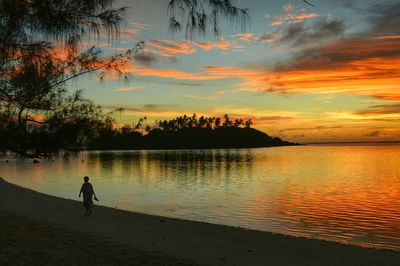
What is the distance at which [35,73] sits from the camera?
317 inches

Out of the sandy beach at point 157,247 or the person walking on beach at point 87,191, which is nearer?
the sandy beach at point 157,247

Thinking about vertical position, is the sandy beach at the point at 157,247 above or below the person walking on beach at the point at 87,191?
below

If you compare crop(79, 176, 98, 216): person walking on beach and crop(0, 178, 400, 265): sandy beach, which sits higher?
crop(79, 176, 98, 216): person walking on beach

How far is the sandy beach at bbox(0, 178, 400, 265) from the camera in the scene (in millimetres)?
12242

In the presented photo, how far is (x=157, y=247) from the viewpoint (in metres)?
15.5

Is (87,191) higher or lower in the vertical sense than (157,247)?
higher

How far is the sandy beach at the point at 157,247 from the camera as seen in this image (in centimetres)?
1224

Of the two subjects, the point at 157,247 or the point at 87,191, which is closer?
the point at 157,247

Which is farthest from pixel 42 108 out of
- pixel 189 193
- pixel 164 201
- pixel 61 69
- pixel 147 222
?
pixel 189 193

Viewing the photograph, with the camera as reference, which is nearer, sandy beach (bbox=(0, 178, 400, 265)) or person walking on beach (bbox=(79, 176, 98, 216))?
sandy beach (bbox=(0, 178, 400, 265))

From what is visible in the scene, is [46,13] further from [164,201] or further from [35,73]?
[164,201]

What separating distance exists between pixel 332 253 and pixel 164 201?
25.3 m

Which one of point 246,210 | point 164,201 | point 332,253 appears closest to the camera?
point 332,253

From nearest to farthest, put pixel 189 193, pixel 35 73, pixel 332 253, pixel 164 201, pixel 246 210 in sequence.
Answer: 1. pixel 35 73
2. pixel 332 253
3. pixel 246 210
4. pixel 164 201
5. pixel 189 193
